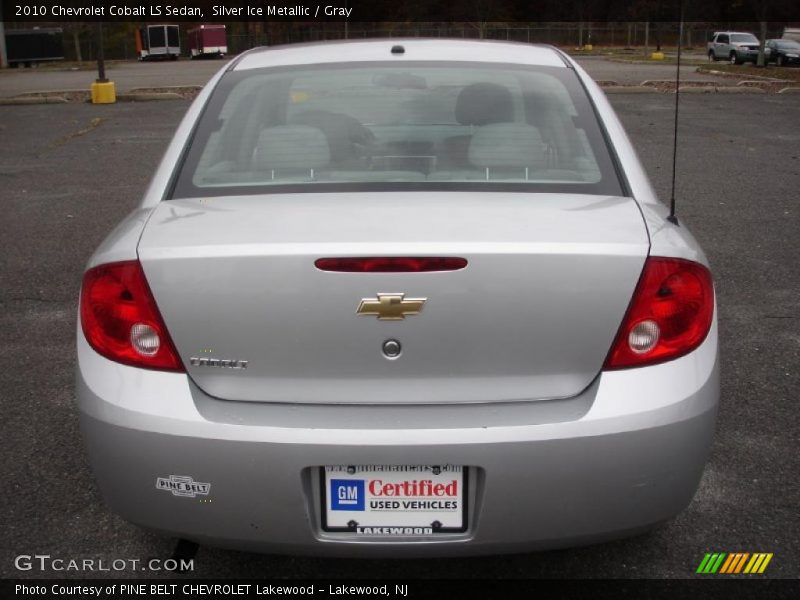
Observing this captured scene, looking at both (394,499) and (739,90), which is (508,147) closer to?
(394,499)

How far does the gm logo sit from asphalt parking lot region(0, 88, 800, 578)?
23.8 inches

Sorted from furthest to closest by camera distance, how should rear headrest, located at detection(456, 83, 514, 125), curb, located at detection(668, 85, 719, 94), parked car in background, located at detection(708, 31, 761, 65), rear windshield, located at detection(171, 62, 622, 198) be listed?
parked car in background, located at detection(708, 31, 761, 65)
curb, located at detection(668, 85, 719, 94)
rear headrest, located at detection(456, 83, 514, 125)
rear windshield, located at detection(171, 62, 622, 198)

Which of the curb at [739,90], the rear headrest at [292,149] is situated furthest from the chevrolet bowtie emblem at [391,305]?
the curb at [739,90]

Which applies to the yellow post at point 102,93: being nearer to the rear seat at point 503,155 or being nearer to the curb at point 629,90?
the curb at point 629,90

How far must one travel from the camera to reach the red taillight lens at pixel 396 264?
2.18m

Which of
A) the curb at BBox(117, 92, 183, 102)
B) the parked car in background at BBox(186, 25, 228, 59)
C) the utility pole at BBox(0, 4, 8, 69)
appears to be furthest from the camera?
the parked car in background at BBox(186, 25, 228, 59)

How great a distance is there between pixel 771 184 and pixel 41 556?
8.49m

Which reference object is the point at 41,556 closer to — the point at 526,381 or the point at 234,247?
the point at 234,247

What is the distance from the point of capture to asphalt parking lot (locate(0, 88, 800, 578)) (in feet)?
9.35

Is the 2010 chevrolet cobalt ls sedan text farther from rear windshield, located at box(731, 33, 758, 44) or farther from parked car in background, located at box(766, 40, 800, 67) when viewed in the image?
rear windshield, located at box(731, 33, 758, 44)

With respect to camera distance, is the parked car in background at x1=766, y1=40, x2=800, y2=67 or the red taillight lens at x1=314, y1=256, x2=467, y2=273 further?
the parked car in background at x1=766, y1=40, x2=800, y2=67

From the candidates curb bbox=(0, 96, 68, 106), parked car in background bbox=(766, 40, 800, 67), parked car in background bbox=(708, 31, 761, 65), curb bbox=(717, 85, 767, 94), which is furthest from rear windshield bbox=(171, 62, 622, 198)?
parked car in background bbox=(708, 31, 761, 65)

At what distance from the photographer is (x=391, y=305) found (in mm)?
2184

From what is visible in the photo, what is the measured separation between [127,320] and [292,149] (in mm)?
854
